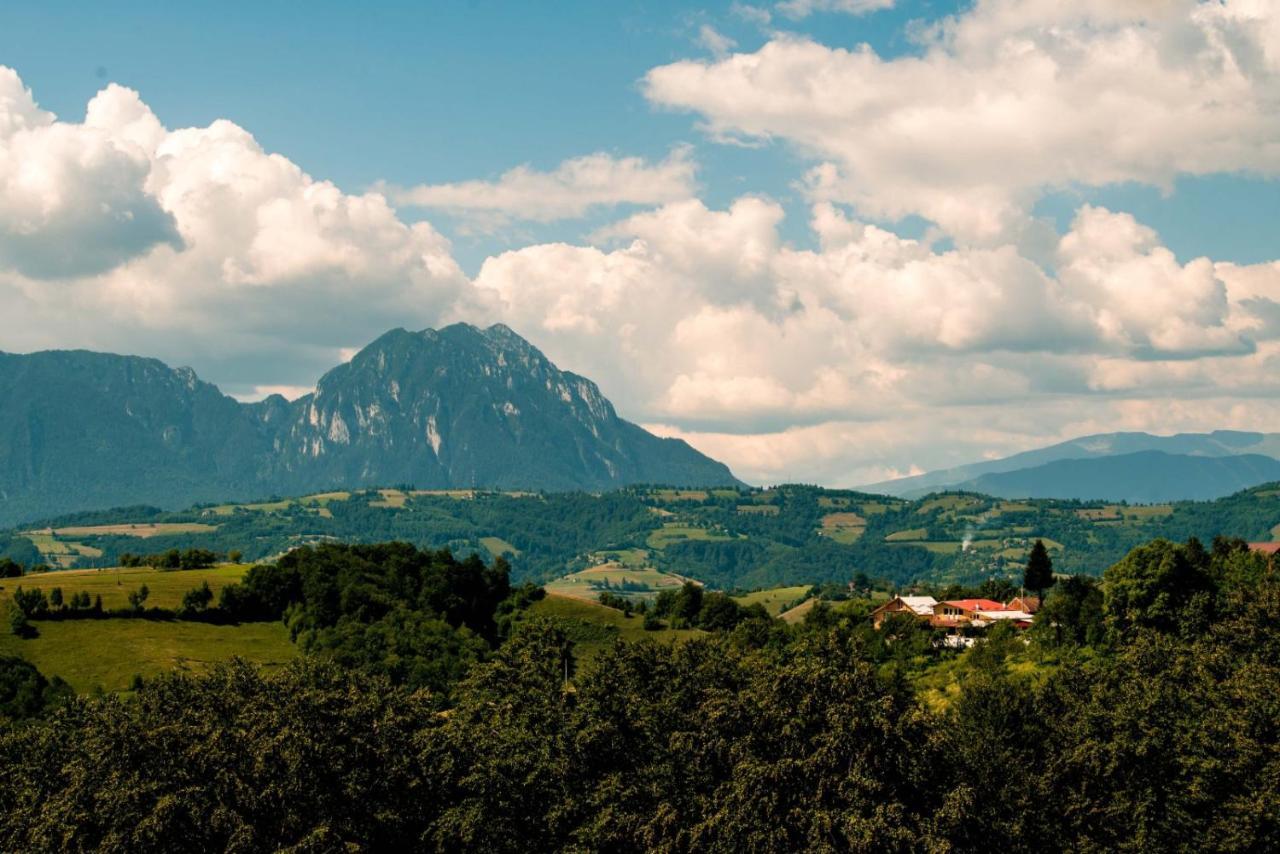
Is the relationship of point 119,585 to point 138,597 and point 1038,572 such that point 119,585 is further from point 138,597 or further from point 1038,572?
point 1038,572

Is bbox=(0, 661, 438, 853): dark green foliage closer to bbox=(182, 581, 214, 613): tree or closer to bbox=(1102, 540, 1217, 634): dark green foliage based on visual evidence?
bbox=(1102, 540, 1217, 634): dark green foliage

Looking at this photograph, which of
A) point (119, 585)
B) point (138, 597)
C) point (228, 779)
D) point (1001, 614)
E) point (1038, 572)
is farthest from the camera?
point (1001, 614)

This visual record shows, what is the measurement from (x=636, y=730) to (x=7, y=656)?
98.7 m

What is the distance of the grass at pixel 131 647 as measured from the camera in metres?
140

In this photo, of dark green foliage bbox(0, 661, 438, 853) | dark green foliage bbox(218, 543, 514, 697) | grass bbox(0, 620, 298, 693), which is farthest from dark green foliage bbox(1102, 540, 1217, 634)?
grass bbox(0, 620, 298, 693)

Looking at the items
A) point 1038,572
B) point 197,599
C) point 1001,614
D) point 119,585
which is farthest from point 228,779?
point 1001,614

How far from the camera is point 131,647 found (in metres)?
151

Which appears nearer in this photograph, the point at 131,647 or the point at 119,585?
the point at 131,647

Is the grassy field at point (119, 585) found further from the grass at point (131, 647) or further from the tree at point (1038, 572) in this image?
the tree at point (1038, 572)

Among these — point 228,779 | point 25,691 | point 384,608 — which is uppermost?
point 228,779

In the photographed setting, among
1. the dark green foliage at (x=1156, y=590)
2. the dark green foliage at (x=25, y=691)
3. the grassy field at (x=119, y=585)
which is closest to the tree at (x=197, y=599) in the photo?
the grassy field at (x=119, y=585)

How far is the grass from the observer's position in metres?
140

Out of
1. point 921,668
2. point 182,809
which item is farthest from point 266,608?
point 182,809

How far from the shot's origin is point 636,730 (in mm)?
68500
